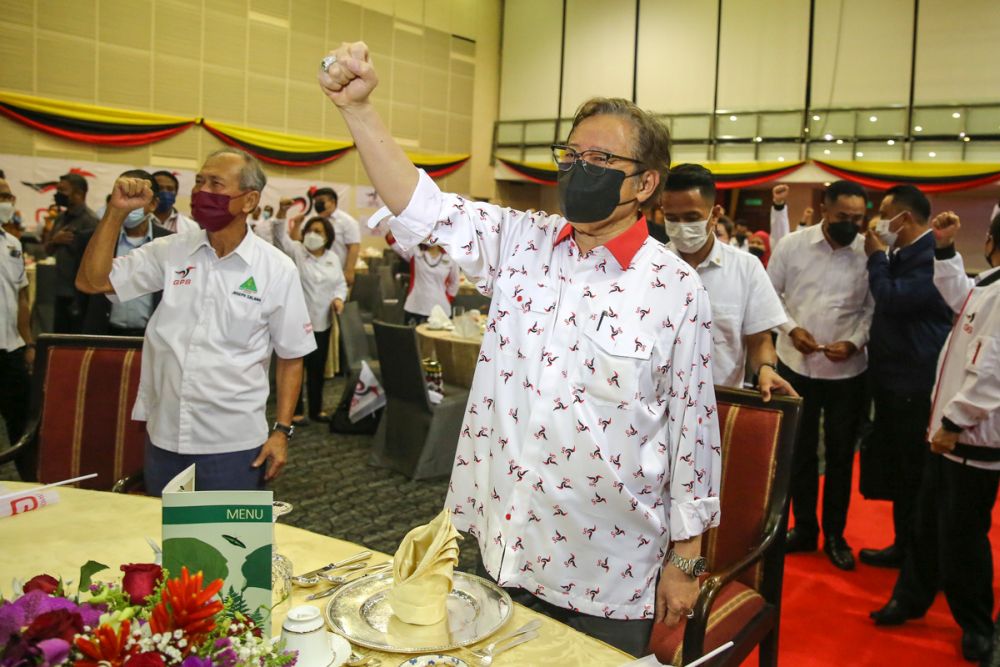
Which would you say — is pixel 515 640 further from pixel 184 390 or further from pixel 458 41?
pixel 458 41

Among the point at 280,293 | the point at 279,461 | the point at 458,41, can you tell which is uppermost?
the point at 458,41

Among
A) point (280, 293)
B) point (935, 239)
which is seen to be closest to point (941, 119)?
point (935, 239)

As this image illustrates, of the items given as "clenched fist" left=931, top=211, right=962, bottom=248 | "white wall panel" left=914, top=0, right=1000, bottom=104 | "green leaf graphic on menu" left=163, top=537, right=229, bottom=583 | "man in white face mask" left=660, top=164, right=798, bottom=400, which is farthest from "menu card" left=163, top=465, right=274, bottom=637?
"white wall panel" left=914, top=0, right=1000, bottom=104

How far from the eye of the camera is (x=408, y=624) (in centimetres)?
133

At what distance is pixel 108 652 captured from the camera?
31.6 inches

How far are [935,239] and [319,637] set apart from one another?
3362 mm

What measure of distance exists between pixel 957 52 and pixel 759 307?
37.2 ft

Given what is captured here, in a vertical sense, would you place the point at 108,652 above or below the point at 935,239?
below

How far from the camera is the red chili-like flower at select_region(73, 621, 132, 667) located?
795 mm

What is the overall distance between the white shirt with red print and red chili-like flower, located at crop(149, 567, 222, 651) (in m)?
0.81

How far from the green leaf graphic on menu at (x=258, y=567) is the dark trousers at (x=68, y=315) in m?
4.87

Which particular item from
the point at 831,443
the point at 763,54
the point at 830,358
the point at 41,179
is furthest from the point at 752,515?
the point at 763,54

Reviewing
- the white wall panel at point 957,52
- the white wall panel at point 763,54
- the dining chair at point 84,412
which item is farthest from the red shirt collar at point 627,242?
the white wall panel at point 763,54

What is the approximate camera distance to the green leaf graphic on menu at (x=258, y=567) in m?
1.12
